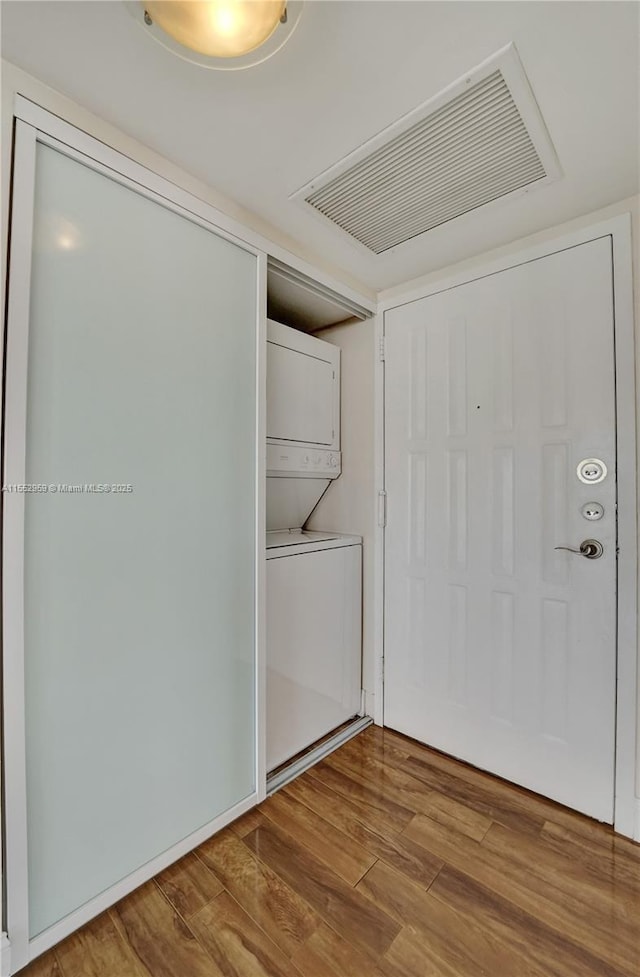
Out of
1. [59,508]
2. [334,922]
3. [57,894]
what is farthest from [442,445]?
[57,894]

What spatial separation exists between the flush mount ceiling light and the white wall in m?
1.45

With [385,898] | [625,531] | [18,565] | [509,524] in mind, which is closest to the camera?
[18,565]

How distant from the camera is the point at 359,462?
239 centimetres

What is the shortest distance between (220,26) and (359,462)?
1.76 meters

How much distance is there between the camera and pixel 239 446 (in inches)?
64.9

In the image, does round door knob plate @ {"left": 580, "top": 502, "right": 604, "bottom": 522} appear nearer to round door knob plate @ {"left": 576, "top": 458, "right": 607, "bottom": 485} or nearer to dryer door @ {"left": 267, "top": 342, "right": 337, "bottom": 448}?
round door knob plate @ {"left": 576, "top": 458, "right": 607, "bottom": 485}

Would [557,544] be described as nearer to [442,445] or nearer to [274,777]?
[442,445]

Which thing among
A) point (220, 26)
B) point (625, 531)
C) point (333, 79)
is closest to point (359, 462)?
point (625, 531)

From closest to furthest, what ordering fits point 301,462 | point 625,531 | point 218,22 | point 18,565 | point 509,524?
1. point 218,22
2. point 18,565
3. point 625,531
4. point 509,524
5. point 301,462

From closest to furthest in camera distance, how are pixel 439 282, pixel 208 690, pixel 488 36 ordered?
pixel 488 36
pixel 208 690
pixel 439 282

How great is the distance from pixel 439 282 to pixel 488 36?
110 centimetres

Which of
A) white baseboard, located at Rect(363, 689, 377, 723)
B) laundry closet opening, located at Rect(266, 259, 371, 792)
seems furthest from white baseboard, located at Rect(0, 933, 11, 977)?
white baseboard, located at Rect(363, 689, 377, 723)

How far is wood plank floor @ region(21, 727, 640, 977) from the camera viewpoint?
3.65 ft

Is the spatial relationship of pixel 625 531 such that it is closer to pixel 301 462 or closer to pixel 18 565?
pixel 301 462
